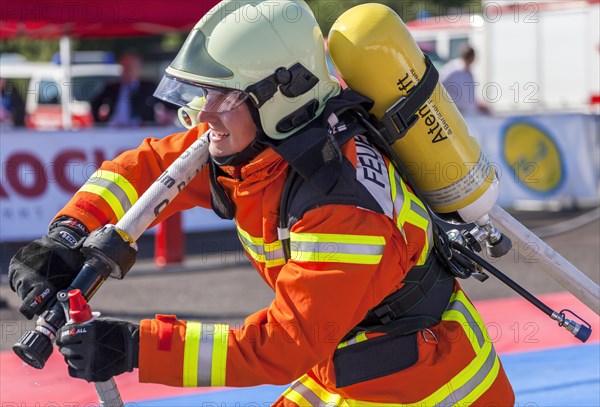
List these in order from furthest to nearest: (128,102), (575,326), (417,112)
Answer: (128,102), (575,326), (417,112)

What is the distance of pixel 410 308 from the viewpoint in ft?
8.95

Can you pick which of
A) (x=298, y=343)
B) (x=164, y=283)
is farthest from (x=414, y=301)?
(x=164, y=283)

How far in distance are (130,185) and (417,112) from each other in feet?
2.90

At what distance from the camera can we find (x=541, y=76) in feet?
50.5

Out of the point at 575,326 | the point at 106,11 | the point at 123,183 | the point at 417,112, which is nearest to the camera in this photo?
the point at 417,112

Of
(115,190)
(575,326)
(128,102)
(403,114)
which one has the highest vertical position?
(403,114)

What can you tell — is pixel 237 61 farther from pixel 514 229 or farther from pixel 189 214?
pixel 189 214

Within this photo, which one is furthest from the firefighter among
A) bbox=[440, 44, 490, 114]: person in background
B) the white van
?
the white van

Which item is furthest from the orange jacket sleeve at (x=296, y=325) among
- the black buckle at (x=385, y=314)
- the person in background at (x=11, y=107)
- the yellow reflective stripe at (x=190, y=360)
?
the person in background at (x=11, y=107)

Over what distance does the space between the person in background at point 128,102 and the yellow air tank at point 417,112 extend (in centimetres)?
842

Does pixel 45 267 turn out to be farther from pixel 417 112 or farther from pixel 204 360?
pixel 417 112

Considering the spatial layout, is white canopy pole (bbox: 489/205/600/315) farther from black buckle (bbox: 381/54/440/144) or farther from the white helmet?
the white helmet

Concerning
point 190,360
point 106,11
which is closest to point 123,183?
point 190,360

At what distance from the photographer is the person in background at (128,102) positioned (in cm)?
1118
